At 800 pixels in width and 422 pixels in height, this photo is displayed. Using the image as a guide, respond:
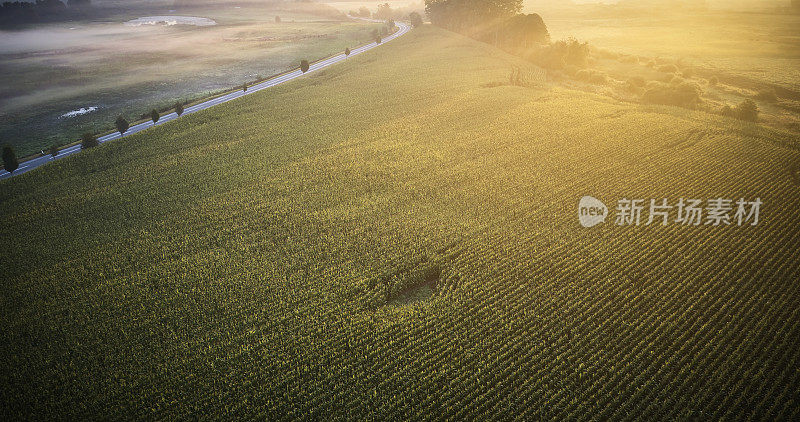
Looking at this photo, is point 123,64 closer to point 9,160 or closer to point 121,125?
point 121,125

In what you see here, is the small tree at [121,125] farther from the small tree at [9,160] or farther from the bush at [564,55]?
the bush at [564,55]

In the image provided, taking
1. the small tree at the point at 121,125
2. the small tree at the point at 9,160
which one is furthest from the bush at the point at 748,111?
the small tree at the point at 9,160

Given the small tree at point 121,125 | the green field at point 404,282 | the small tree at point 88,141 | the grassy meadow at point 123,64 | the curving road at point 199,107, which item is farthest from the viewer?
the grassy meadow at point 123,64

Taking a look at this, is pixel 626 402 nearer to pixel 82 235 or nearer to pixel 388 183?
pixel 388 183

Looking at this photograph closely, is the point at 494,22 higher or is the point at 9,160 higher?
the point at 494,22

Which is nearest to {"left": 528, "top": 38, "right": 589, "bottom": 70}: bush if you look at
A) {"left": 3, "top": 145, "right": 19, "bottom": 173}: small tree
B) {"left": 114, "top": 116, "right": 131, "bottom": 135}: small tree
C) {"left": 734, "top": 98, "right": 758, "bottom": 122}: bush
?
{"left": 734, "top": 98, "right": 758, "bottom": 122}: bush

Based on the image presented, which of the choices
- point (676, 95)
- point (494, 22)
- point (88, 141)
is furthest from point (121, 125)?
point (494, 22)
